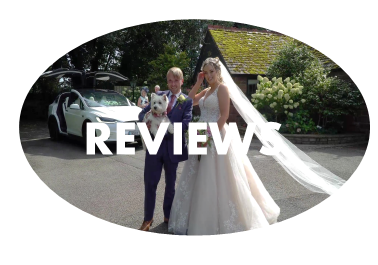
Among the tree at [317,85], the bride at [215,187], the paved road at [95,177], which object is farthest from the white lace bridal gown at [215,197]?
the tree at [317,85]

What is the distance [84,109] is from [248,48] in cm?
214

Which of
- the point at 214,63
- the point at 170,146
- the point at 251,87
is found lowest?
the point at 170,146

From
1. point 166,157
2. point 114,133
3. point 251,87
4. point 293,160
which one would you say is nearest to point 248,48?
point 251,87

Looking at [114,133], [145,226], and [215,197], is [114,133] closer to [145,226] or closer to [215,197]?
[145,226]

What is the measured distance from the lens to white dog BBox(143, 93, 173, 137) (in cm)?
289

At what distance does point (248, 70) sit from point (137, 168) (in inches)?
70.2

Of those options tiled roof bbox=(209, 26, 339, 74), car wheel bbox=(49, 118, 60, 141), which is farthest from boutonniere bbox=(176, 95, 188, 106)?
car wheel bbox=(49, 118, 60, 141)

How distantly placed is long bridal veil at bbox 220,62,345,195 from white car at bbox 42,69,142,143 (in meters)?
1.26

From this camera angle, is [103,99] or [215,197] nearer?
[215,197]

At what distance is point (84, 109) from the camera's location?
3379 millimetres

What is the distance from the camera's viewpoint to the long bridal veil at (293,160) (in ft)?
11.3

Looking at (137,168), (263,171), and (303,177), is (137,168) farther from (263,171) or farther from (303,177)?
(303,177)

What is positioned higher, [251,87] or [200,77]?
[200,77]

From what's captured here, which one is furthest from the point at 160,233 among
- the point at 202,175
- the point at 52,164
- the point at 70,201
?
the point at 52,164
